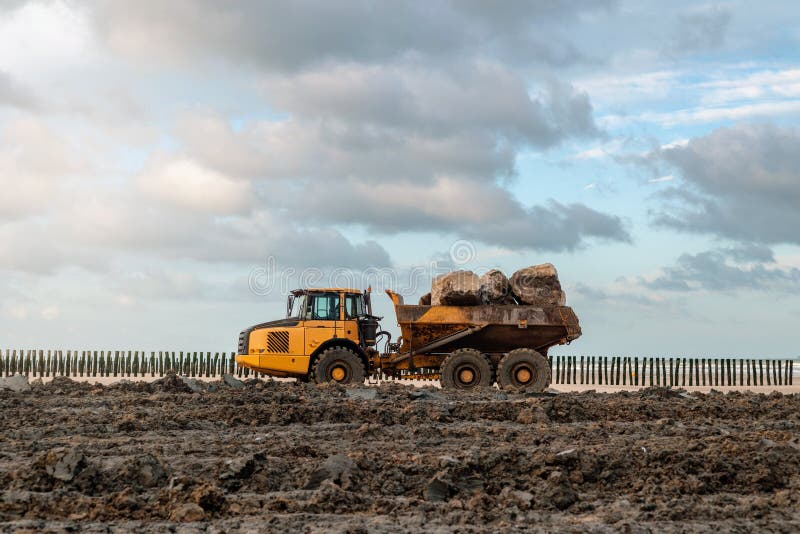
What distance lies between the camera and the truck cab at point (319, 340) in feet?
62.2

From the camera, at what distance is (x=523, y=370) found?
64.2 feet

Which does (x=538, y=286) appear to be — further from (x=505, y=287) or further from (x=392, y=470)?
(x=392, y=470)

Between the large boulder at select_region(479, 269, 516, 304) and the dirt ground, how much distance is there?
254 inches

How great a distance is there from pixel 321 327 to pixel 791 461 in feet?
37.9

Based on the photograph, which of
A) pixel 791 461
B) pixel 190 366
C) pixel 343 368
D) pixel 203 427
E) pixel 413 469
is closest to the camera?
pixel 413 469

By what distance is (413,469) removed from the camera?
28.0 ft

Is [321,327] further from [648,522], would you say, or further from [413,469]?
[648,522]

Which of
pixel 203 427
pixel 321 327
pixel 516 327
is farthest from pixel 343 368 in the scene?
pixel 203 427

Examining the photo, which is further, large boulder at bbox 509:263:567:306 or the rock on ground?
large boulder at bbox 509:263:567:306

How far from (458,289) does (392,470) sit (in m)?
11.5

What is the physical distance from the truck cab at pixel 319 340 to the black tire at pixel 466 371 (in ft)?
5.91

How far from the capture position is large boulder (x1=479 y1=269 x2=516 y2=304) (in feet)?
66.3

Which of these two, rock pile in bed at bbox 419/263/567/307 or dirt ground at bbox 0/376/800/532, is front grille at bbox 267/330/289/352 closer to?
rock pile in bed at bbox 419/263/567/307

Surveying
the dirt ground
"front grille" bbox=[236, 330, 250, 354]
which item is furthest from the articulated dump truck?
the dirt ground
